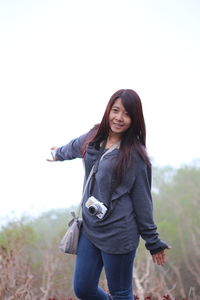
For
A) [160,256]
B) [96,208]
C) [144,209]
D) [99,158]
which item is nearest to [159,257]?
[160,256]

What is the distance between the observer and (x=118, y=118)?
2.11m

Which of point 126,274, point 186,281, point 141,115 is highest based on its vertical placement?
point 141,115

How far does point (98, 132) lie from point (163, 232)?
76.6 ft

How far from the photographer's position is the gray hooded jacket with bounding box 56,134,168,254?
2.08m

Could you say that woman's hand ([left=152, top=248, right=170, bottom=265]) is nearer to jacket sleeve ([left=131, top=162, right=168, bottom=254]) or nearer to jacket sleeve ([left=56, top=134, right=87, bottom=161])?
jacket sleeve ([left=131, top=162, right=168, bottom=254])

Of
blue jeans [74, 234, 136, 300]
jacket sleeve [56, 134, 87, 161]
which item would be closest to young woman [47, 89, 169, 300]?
blue jeans [74, 234, 136, 300]

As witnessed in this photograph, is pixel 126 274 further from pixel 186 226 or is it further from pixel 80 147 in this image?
pixel 186 226

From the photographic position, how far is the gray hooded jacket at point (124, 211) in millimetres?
2078

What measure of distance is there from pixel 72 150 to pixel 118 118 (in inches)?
17.1

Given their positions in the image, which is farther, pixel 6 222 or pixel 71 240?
pixel 6 222

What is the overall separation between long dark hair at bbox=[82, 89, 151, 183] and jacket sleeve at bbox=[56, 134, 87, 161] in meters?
0.15

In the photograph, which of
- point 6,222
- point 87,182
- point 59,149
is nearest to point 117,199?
point 87,182

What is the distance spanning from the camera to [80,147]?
2365 millimetres

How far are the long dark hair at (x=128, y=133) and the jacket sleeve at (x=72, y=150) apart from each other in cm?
15
